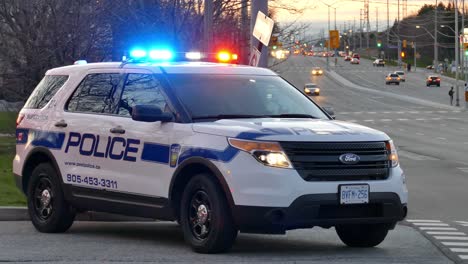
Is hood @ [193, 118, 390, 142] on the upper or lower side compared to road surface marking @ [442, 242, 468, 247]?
upper

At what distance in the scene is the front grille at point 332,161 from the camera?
28.5 feet

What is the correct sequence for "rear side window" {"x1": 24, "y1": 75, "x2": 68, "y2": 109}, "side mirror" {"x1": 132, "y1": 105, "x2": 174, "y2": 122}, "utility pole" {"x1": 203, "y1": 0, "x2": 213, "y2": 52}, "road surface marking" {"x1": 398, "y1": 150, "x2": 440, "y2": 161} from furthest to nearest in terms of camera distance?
"road surface marking" {"x1": 398, "y1": 150, "x2": 440, "y2": 161}, "utility pole" {"x1": 203, "y1": 0, "x2": 213, "y2": 52}, "rear side window" {"x1": 24, "y1": 75, "x2": 68, "y2": 109}, "side mirror" {"x1": 132, "y1": 105, "x2": 174, "y2": 122}

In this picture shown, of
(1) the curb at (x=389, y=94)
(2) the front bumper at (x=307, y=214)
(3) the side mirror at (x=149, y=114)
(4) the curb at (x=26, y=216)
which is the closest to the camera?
(2) the front bumper at (x=307, y=214)

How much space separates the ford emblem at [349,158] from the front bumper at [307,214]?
12.3 inches

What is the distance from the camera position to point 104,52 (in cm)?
2108

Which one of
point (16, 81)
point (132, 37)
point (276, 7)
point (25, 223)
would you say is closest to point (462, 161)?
point (276, 7)

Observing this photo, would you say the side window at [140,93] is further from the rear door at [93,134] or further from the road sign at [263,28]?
the road sign at [263,28]

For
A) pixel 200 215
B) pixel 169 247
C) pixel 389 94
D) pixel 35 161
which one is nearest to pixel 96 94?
pixel 35 161

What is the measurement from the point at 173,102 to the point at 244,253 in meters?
1.58

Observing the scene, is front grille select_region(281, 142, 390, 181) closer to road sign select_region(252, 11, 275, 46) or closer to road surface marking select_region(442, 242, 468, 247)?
road surface marking select_region(442, 242, 468, 247)

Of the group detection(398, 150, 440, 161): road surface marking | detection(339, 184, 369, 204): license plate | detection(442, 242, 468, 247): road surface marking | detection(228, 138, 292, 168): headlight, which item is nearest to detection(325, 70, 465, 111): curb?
detection(398, 150, 440, 161): road surface marking

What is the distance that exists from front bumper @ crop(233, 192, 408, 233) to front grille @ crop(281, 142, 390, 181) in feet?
0.59

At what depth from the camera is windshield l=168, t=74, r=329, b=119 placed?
970 centimetres

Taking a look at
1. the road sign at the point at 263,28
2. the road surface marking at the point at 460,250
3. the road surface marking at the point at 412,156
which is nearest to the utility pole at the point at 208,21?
the road sign at the point at 263,28
